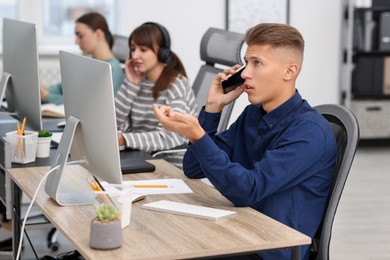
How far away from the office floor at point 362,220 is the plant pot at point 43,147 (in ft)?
3.03

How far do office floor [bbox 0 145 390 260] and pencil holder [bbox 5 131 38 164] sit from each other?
99cm

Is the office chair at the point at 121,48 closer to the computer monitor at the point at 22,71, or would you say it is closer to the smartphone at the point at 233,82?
the computer monitor at the point at 22,71

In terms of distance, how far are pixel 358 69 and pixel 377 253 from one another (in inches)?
112

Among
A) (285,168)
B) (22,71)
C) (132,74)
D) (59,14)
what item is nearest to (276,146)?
(285,168)

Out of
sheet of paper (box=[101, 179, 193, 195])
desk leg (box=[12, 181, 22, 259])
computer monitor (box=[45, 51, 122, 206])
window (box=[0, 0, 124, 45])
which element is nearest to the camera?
computer monitor (box=[45, 51, 122, 206])

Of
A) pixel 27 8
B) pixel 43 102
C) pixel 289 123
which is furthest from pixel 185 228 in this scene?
pixel 27 8

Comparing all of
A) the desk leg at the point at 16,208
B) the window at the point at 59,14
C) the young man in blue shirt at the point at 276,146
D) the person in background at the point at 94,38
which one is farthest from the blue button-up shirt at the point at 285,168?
the window at the point at 59,14

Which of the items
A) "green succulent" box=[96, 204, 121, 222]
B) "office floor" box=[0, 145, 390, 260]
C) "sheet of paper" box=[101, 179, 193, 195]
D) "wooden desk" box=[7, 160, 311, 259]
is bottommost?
"office floor" box=[0, 145, 390, 260]

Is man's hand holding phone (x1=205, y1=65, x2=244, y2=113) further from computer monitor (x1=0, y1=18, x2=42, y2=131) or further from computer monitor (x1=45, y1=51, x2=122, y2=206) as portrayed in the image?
computer monitor (x1=0, y1=18, x2=42, y2=131)

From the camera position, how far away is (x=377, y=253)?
365 centimetres

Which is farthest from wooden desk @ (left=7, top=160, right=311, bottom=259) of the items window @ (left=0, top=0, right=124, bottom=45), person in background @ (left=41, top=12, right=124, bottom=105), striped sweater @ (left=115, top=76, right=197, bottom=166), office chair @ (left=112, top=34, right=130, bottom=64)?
window @ (left=0, top=0, right=124, bottom=45)

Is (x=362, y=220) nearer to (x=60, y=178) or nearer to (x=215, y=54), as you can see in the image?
(x=215, y=54)

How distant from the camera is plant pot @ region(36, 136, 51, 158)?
2.70 m

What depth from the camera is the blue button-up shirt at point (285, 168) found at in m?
2.05
